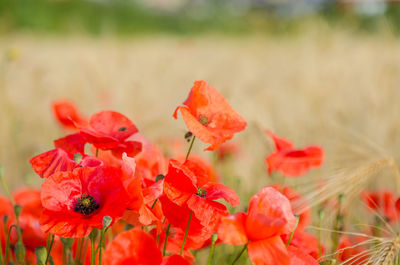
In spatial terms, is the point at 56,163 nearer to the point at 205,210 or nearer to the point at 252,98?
the point at 205,210

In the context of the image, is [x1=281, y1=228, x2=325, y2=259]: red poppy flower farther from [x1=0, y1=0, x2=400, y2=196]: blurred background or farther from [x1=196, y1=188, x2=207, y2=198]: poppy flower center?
[x1=0, y1=0, x2=400, y2=196]: blurred background

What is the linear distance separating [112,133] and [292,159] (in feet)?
1.05

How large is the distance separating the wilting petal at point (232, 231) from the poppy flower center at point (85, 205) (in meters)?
0.17

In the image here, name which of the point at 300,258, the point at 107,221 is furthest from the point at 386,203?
the point at 107,221

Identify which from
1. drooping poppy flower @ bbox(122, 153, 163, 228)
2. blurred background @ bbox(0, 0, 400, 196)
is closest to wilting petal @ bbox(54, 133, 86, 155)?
drooping poppy flower @ bbox(122, 153, 163, 228)

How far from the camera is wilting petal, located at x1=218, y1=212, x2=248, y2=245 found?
522mm

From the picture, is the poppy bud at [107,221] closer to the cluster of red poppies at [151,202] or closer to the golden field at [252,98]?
the cluster of red poppies at [151,202]

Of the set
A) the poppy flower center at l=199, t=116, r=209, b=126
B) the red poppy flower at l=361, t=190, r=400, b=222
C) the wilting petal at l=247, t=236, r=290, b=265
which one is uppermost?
the poppy flower center at l=199, t=116, r=209, b=126

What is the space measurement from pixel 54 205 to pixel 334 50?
237 cm

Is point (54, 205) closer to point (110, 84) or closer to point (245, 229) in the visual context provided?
→ point (245, 229)

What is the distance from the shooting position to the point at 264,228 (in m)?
0.54

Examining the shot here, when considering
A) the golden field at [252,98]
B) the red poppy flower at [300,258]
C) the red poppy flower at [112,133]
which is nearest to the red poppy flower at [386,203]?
the golden field at [252,98]

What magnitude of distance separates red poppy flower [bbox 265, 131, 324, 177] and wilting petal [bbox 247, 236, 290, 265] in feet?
0.89

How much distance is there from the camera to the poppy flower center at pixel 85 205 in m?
0.58
